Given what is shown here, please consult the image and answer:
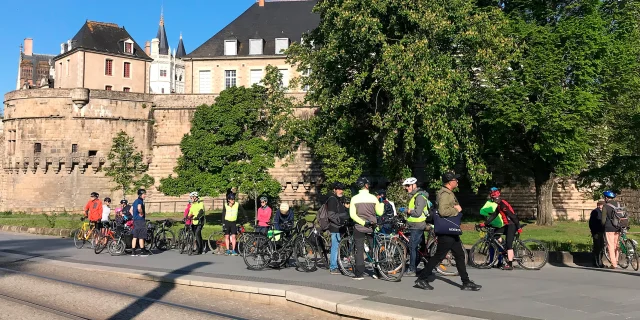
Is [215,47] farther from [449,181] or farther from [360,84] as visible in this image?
[449,181]

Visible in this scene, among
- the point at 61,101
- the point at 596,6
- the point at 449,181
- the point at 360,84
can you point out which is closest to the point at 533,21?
the point at 596,6

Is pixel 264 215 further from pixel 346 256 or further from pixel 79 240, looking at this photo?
pixel 79 240

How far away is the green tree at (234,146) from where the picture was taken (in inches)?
1341

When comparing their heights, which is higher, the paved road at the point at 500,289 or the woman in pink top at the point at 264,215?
the woman in pink top at the point at 264,215

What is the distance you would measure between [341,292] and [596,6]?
20.8 m

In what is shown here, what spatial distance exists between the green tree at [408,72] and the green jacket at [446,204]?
1160cm

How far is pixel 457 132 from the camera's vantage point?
23.4 m

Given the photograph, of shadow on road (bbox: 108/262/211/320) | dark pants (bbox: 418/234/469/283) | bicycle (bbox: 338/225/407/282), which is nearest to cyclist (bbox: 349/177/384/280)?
bicycle (bbox: 338/225/407/282)

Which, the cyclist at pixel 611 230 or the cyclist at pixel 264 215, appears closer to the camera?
the cyclist at pixel 611 230

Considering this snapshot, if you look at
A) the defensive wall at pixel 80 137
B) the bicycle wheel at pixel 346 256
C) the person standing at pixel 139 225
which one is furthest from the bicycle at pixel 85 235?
the defensive wall at pixel 80 137

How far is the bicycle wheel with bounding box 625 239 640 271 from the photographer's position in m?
12.3

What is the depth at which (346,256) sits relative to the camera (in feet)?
37.3

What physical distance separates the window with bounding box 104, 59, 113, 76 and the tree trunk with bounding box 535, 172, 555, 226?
43.3m

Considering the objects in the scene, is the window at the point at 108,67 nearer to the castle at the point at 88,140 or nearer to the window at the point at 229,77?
the castle at the point at 88,140
